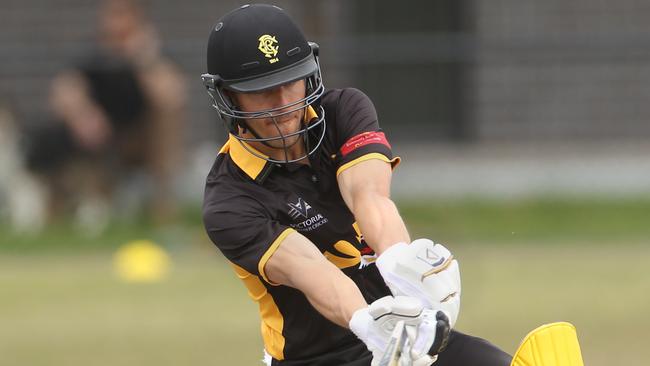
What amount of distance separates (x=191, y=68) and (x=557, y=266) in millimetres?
5057

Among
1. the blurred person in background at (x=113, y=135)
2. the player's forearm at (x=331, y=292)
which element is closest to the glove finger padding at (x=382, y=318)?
the player's forearm at (x=331, y=292)

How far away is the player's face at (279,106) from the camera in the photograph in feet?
16.4

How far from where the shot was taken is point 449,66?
16.3 meters

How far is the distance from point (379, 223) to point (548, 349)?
727 millimetres

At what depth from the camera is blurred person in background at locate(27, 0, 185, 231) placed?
1465cm

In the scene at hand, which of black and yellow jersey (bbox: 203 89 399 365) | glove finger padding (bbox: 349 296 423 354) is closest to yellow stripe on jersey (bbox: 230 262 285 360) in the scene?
black and yellow jersey (bbox: 203 89 399 365)

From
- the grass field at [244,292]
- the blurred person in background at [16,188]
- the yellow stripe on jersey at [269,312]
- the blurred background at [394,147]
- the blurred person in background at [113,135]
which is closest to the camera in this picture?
the yellow stripe on jersey at [269,312]

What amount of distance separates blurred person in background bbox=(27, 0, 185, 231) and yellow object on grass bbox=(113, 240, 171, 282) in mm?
996

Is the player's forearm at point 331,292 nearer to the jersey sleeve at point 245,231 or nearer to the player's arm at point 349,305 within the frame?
the player's arm at point 349,305

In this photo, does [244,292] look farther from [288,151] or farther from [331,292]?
[331,292]

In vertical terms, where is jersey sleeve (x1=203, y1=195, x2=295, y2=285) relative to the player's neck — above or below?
below

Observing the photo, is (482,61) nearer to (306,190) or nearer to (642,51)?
(642,51)

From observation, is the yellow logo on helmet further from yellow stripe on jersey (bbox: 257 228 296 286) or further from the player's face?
yellow stripe on jersey (bbox: 257 228 296 286)

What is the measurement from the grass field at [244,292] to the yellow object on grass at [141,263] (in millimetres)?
143
